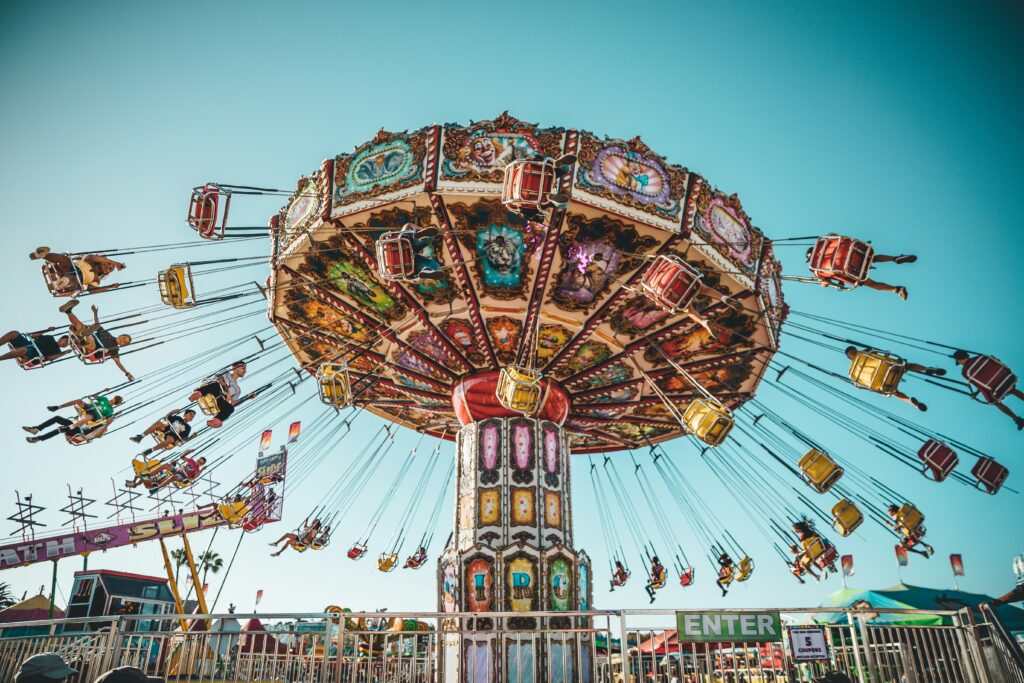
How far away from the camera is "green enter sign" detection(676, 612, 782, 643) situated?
22.8 ft

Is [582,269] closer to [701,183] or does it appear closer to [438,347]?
[701,183]

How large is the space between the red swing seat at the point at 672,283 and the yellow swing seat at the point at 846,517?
6.53 m

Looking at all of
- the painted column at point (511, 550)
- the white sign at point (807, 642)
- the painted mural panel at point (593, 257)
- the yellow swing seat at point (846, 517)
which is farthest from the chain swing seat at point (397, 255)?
Answer: the yellow swing seat at point (846, 517)

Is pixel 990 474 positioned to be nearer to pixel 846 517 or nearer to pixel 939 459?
pixel 939 459

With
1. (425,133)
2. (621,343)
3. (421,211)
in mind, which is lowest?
(621,343)

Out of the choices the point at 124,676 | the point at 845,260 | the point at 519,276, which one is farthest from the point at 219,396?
the point at 845,260

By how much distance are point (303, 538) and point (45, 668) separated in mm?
13242

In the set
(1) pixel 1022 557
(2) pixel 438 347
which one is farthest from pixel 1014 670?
(1) pixel 1022 557

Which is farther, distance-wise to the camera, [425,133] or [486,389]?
[486,389]

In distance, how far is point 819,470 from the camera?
39.3 feet

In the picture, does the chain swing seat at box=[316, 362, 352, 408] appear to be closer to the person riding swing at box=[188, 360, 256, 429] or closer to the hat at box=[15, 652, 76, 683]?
the person riding swing at box=[188, 360, 256, 429]

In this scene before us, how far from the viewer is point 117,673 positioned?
345 centimetres

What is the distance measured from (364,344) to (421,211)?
424cm

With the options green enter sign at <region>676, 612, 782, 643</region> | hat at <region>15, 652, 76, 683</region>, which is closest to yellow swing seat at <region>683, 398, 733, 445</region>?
green enter sign at <region>676, 612, 782, 643</region>
